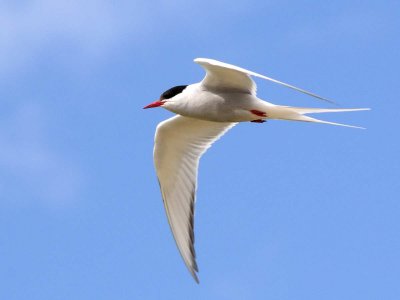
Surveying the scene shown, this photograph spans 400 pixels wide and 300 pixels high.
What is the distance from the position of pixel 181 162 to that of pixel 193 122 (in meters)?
0.61

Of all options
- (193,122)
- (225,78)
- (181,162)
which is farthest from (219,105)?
(181,162)

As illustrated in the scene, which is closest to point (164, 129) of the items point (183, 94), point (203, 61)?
point (183, 94)

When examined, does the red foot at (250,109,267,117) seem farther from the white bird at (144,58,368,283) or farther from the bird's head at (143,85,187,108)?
the bird's head at (143,85,187,108)

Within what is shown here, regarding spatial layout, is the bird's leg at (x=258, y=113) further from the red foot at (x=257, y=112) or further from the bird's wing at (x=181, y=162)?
the bird's wing at (x=181, y=162)

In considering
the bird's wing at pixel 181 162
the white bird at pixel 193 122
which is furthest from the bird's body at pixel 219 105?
the bird's wing at pixel 181 162

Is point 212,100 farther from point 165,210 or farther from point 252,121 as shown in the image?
point 165,210

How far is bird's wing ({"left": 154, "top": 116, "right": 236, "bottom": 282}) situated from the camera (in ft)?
39.6

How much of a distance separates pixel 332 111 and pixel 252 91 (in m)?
1.05

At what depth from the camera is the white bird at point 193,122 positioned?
35.1 ft

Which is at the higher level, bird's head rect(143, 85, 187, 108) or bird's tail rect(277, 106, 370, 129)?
bird's head rect(143, 85, 187, 108)

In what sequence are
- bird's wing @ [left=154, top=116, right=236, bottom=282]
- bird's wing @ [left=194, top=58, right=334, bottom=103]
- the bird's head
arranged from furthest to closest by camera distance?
bird's wing @ [left=154, top=116, right=236, bottom=282]
the bird's head
bird's wing @ [left=194, top=58, right=334, bottom=103]

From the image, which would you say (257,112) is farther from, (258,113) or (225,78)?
(225,78)

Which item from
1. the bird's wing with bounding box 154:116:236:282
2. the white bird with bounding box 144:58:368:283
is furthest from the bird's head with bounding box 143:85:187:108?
the bird's wing with bounding box 154:116:236:282

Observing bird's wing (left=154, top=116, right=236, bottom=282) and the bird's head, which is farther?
bird's wing (left=154, top=116, right=236, bottom=282)
